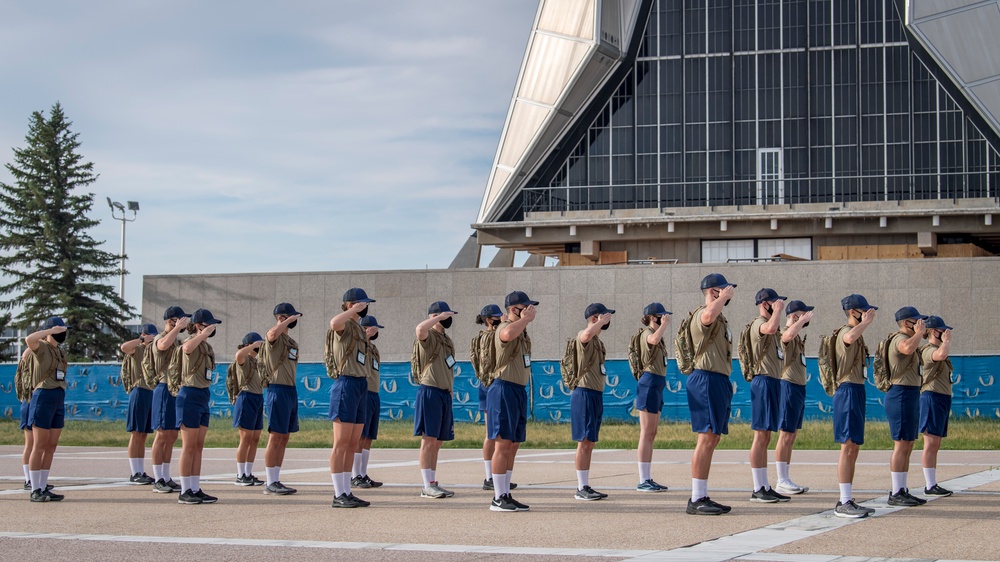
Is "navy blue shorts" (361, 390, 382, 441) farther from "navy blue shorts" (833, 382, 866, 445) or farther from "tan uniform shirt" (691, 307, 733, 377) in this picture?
"navy blue shorts" (833, 382, 866, 445)

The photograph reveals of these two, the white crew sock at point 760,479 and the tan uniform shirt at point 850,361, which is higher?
the tan uniform shirt at point 850,361

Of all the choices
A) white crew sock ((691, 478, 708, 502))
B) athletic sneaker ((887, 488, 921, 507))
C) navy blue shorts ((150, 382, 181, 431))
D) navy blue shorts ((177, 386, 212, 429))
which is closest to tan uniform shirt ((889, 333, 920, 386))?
athletic sneaker ((887, 488, 921, 507))

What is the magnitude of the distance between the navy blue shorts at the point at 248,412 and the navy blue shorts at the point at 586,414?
4.26 m

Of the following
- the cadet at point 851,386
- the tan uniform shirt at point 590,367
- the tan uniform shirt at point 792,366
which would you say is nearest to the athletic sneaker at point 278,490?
the tan uniform shirt at point 590,367

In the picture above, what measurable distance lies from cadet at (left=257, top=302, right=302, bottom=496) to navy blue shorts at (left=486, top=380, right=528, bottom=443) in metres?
2.77

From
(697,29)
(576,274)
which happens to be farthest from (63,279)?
(697,29)

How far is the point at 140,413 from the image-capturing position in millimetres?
14906

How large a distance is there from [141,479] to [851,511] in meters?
9.20

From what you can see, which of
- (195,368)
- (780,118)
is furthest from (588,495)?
(780,118)

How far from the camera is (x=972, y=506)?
1056 centimetres

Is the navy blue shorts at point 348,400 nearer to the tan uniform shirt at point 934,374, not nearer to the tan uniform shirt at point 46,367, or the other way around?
the tan uniform shirt at point 46,367

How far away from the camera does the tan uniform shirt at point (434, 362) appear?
12453 mm

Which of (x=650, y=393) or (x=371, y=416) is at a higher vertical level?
(x=650, y=393)

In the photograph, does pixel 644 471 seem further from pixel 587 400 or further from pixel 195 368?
pixel 195 368
